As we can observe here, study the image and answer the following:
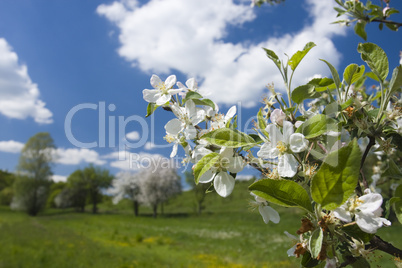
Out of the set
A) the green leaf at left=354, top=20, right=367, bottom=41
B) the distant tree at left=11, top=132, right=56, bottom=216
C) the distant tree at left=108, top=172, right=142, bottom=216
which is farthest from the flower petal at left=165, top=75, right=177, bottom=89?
the distant tree at left=11, top=132, right=56, bottom=216

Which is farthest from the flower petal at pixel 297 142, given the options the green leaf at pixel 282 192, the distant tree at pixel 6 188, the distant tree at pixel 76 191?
the distant tree at pixel 6 188

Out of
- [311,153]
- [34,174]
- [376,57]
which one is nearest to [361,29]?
[376,57]

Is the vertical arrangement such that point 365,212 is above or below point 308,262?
above

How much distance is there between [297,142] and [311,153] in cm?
10

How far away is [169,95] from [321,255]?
561 millimetres

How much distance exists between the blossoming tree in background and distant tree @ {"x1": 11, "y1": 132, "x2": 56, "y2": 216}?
38.1 metres

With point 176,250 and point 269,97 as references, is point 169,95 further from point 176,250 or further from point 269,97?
point 176,250

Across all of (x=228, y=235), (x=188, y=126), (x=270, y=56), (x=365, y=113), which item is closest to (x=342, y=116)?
(x=365, y=113)

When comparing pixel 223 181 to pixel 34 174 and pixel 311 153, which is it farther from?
pixel 34 174

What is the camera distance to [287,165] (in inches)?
25.1

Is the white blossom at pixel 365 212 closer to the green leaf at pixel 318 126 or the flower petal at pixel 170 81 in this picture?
the green leaf at pixel 318 126

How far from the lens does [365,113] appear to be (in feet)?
2.51

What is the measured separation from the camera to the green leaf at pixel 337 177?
467 mm

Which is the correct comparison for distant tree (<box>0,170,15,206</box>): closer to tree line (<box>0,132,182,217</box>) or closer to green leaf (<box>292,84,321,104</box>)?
tree line (<box>0,132,182,217</box>)
